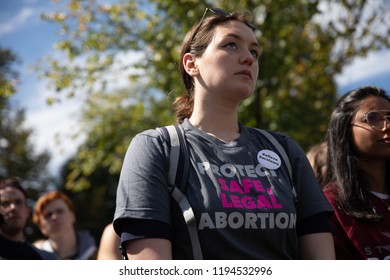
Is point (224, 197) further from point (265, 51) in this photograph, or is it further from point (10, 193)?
point (265, 51)

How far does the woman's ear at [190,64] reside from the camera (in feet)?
9.22

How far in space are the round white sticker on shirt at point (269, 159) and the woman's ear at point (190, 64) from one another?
536mm

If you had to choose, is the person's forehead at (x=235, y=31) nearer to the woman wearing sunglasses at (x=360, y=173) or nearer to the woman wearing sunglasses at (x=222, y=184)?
the woman wearing sunglasses at (x=222, y=184)

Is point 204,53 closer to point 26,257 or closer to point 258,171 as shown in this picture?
point 258,171

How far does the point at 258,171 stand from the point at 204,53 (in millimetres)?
650

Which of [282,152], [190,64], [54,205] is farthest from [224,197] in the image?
[54,205]

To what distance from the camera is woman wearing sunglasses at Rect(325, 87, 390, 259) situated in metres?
2.99

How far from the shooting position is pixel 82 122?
16.3m

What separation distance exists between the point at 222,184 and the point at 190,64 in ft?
2.49

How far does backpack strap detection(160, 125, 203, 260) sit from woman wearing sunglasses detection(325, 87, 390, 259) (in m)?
1.06

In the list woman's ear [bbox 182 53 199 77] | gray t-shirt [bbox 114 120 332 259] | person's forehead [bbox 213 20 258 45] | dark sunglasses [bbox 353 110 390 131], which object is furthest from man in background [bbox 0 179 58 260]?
dark sunglasses [bbox 353 110 390 131]

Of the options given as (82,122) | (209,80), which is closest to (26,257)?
(209,80)

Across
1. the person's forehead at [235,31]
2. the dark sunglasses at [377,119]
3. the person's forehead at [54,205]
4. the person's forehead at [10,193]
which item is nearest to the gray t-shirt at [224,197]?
the person's forehead at [235,31]
